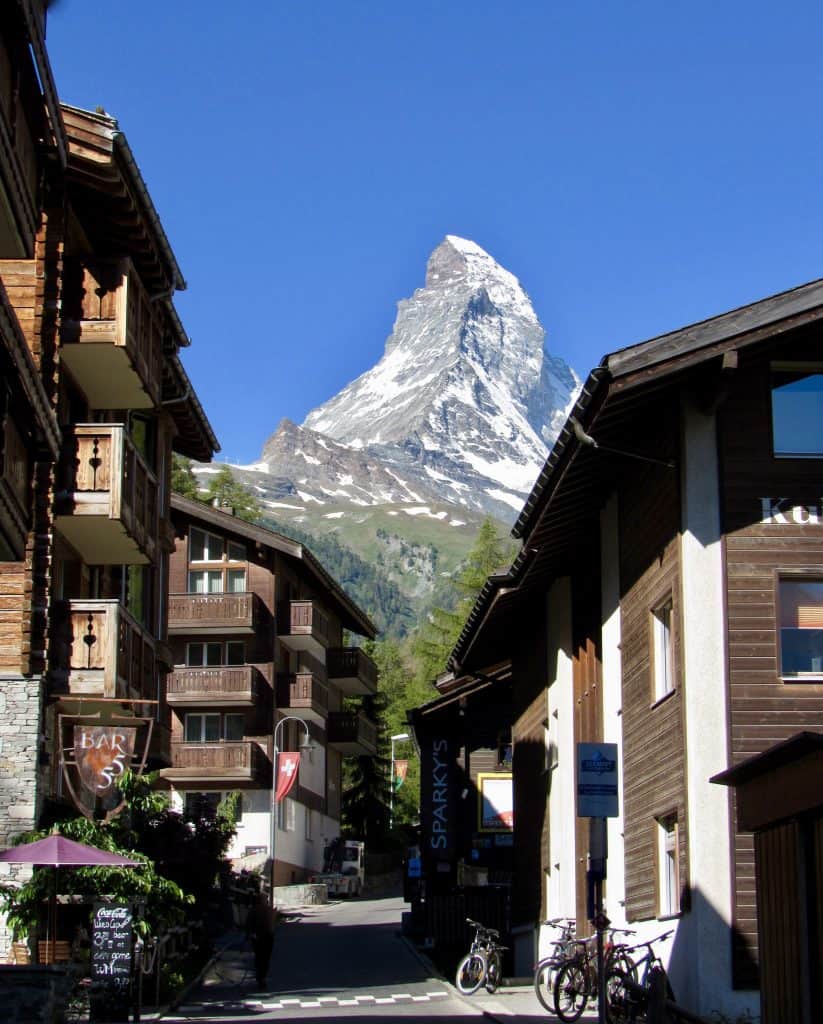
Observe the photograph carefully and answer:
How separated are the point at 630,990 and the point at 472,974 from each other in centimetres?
750

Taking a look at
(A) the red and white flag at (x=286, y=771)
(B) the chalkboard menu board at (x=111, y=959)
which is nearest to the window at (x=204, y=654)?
→ (A) the red and white flag at (x=286, y=771)

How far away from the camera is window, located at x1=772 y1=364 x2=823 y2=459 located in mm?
18156

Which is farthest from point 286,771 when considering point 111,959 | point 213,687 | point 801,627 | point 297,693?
point 801,627

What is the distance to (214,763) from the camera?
5100 centimetres

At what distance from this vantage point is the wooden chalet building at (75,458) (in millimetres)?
21828

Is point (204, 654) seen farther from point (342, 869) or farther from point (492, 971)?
point (492, 971)

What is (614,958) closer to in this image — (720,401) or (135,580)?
(720,401)

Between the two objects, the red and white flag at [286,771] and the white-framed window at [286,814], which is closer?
the red and white flag at [286,771]

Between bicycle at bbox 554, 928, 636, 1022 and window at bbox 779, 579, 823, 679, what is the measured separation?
3.63 metres

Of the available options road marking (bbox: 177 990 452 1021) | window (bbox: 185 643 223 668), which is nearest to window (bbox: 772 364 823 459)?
road marking (bbox: 177 990 452 1021)

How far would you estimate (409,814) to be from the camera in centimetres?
8469

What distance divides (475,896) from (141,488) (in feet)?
35.8

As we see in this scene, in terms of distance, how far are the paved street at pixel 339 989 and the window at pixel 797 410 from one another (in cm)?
725

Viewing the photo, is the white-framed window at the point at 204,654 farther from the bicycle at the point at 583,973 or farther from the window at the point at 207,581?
the bicycle at the point at 583,973
